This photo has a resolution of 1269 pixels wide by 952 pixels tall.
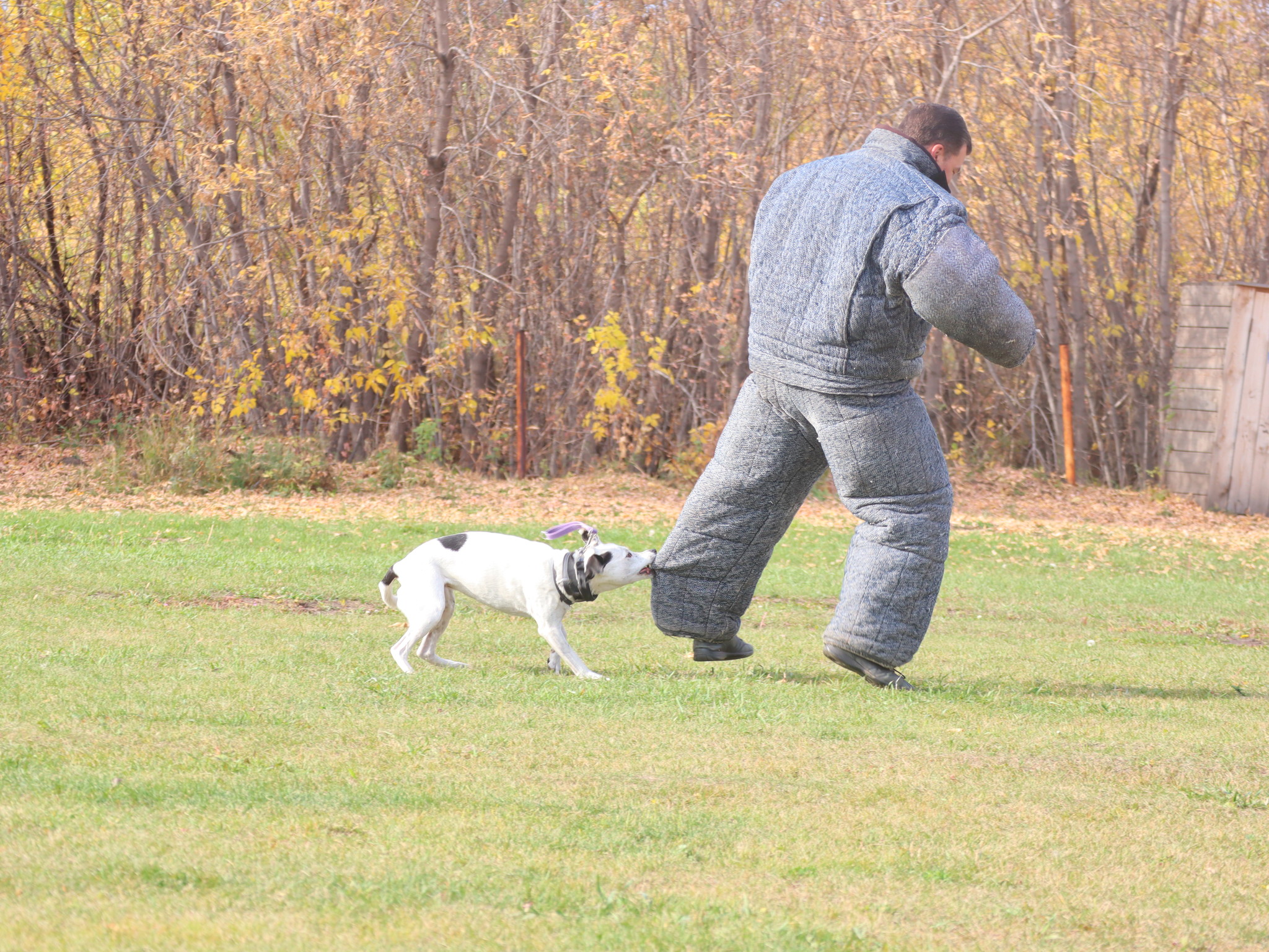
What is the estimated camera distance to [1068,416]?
17531 millimetres

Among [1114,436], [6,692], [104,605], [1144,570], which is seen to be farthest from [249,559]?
[1114,436]

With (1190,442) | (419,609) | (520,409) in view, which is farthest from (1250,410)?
(419,609)

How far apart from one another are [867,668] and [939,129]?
2138mm

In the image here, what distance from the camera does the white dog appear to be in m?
5.86

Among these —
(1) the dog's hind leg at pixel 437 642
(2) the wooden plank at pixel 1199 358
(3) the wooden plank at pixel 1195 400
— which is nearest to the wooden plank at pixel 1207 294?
Result: (2) the wooden plank at pixel 1199 358

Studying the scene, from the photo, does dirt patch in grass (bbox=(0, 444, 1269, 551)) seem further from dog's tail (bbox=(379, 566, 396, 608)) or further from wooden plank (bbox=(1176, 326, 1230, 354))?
dog's tail (bbox=(379, 566, 396, 608))

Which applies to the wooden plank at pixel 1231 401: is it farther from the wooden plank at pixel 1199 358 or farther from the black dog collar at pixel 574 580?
the black dog collar at pixel 574 580

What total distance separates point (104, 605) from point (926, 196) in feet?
15.7

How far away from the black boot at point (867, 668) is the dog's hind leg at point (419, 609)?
5.07ft

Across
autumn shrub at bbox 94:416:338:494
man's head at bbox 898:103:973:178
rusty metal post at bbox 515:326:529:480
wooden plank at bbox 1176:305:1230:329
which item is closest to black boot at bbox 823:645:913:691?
man's head at bbox 898:103:973:178

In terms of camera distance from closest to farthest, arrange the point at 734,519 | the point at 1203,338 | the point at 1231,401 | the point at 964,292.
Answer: the point at 964,292 → the point at 734,519 → the point at 1231,401 → the point at 1203,338

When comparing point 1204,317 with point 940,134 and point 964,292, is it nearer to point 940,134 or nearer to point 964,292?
point 940,134

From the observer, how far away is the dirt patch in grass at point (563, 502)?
42.8 feet

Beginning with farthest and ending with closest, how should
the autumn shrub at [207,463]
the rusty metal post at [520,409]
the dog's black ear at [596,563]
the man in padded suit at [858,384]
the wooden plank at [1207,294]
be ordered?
the wooden plank at [1207,294], the rusty metal post at [520,409], the autumn shrub at [207,463], the dog's black ear at [596,563], the man in padded suit at [858,384]
